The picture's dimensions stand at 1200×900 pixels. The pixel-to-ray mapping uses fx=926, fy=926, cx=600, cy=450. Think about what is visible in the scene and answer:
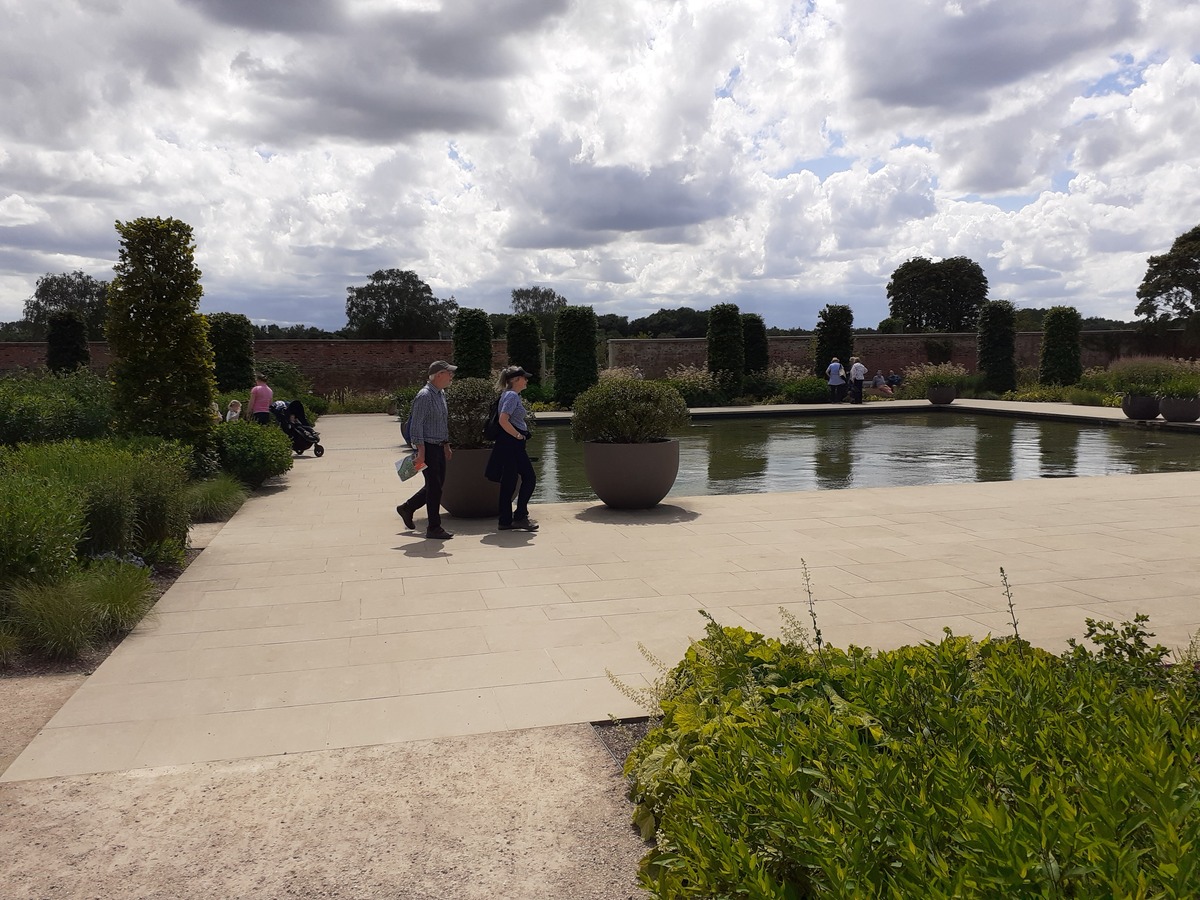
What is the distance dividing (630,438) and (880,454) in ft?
25.0

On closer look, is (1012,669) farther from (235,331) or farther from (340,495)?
(235,331)

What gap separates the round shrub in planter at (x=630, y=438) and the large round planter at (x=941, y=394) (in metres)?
19.3

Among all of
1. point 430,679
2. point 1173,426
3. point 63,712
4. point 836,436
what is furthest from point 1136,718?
point 1173,426

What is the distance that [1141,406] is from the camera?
19.0 metres

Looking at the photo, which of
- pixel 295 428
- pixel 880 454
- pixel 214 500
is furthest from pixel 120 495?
pixel 880 454

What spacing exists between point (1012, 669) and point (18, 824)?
10.2 feet

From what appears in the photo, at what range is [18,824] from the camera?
290cm

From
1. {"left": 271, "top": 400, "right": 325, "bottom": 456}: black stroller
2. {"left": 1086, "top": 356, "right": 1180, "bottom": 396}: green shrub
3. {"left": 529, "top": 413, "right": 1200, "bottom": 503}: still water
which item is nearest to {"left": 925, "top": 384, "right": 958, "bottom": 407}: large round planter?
{"left": 1086, "top": 356, "right": 1180, "bottom": 396}: green shrub

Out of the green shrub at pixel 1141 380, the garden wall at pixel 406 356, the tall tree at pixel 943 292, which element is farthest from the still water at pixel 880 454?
the tall tree at pixel 943 292

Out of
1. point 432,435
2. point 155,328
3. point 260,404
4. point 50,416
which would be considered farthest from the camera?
point 260,404

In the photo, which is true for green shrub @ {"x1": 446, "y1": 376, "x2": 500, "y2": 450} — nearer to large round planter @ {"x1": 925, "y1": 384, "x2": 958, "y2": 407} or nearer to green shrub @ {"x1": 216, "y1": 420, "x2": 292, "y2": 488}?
green shrub @ {"x1": 216, "y1": 420, "x2": 292, "y2": 488}

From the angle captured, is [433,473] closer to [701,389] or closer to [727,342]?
[701,389]

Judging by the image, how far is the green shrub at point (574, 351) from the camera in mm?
26359

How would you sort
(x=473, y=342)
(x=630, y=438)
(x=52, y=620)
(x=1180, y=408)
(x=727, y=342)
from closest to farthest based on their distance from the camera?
(x=52, y=620) → (x=630, y=438) → (x=1180, y=408) → (x=473, y=342) → (x=727, y=342)
